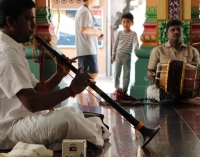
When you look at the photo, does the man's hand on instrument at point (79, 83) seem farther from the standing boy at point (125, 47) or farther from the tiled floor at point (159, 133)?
the standing boy at point (125, 47)

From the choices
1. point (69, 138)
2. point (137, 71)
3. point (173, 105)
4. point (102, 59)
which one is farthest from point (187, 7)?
point (102, 59)

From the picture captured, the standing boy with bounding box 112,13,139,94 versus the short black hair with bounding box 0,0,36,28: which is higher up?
the short black hair with bounding box 0,0,36,28

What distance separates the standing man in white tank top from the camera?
6.02 meters

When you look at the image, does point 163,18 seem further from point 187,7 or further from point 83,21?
point 83,21

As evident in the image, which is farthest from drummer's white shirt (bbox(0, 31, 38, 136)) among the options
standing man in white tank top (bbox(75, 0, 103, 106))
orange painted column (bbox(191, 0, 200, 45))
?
orange painted column (bbox(191, 0, 200, 45))

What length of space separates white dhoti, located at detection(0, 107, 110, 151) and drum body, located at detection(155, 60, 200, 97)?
2.20m

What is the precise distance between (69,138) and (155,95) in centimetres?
264

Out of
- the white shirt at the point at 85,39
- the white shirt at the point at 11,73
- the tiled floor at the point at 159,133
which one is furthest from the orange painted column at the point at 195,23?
the white shirt at the point at 11,73

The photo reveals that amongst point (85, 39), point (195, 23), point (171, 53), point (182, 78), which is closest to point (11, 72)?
point (182, 78)

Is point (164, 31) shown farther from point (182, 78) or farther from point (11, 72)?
point (11, 72)

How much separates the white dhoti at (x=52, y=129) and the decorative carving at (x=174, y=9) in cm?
341

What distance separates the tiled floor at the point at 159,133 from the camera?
2771 mm

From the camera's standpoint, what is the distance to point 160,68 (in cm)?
497

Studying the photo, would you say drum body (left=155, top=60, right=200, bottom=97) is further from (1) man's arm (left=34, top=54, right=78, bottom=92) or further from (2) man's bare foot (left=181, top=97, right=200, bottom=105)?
(1) man's arm (left=34, top=54, right=78, bottom=92)
